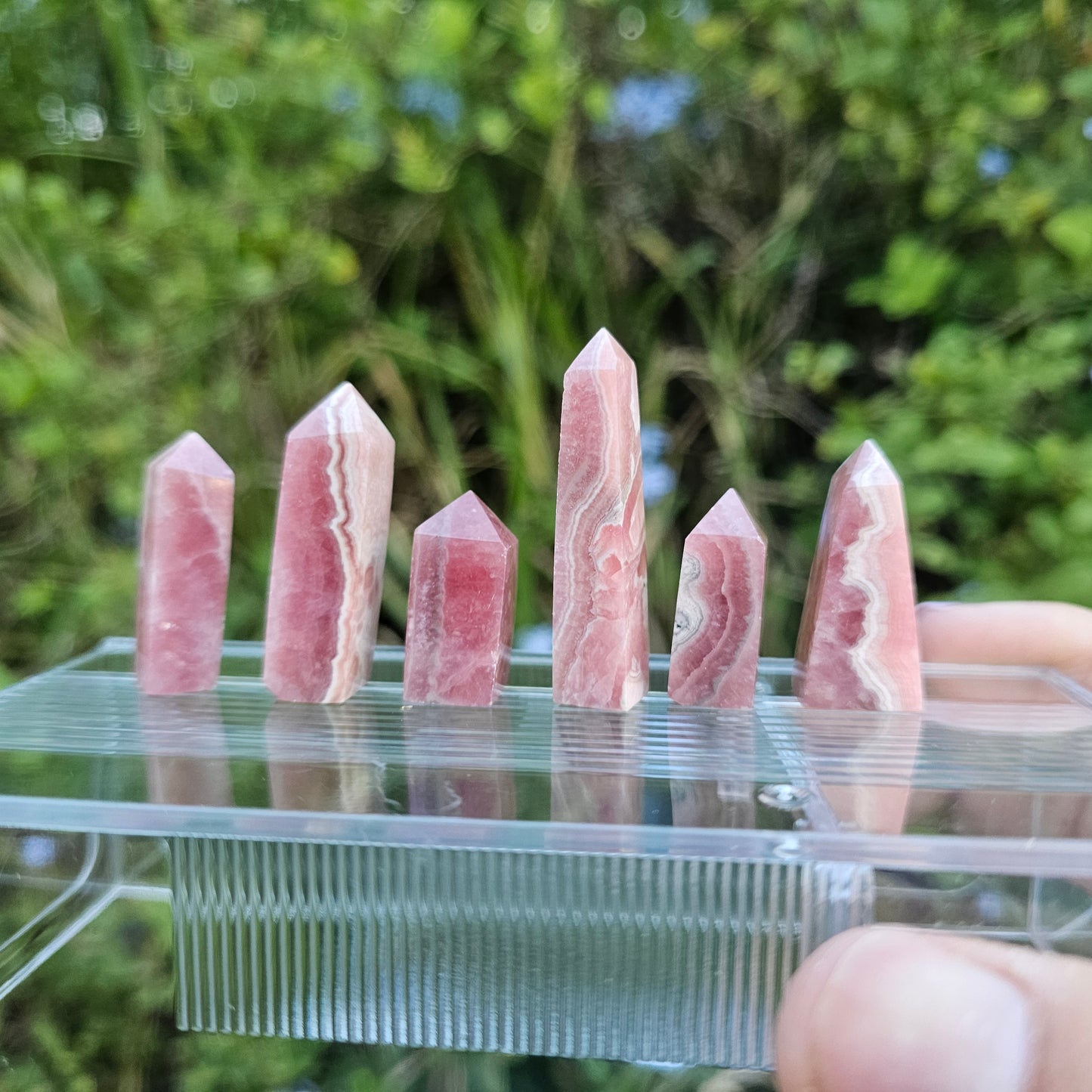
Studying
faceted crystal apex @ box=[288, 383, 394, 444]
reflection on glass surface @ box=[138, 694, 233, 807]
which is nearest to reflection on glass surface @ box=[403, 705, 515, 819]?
reflection on glass surface @ box=[138, 694, 233, 807]

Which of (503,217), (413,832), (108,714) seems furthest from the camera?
(503,217)

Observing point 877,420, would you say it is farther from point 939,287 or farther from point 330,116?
point 330,116

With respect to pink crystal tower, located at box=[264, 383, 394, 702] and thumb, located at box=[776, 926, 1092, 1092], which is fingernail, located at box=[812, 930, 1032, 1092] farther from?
pink crystal tower, located at box=[264, 383, 394, 702]

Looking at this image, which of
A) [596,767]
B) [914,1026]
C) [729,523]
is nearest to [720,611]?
[729,523]

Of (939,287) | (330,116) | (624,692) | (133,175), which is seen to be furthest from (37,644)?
(939,287)

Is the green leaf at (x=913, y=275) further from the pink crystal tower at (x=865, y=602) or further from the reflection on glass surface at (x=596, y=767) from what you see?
the reflection on glass surface at (x=596, y=767)

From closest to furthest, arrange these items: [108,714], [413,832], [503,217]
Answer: [413,832] → [108,714] → [503,217]
